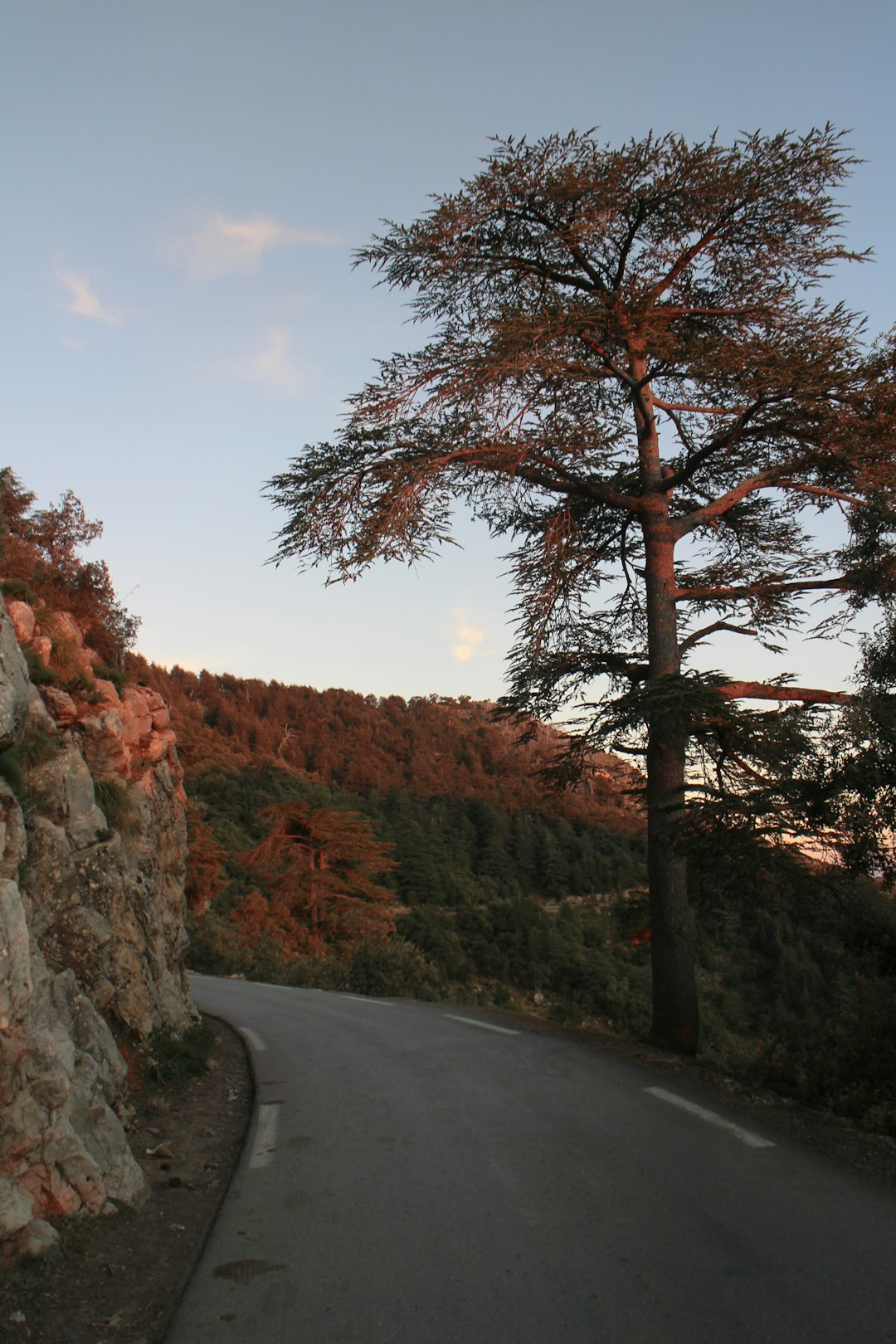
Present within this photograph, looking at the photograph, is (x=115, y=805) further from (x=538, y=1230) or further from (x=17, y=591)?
(x=538, y=1230)

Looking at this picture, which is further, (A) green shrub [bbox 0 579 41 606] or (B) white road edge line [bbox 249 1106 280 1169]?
(A) green shrub [bbox 0 579 41 606]

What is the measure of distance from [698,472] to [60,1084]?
10.9 metres

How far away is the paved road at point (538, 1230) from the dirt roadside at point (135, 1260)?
193 millimetres

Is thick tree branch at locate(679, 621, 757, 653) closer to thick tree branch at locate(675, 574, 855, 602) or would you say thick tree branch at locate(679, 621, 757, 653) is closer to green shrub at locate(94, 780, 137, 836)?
thick tree branch at locate(675, 574, 855, 602)

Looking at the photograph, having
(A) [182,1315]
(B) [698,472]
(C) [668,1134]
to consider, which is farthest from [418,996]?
(A) [182,1315]

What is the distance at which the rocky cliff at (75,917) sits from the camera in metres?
4.98

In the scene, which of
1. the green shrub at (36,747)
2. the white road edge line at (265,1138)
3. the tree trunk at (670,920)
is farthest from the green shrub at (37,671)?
the tree trunk at (670,920)

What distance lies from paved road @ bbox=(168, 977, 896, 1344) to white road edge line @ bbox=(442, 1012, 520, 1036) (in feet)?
12.9

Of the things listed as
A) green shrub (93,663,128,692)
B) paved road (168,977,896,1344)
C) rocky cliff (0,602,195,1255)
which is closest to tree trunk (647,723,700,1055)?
paved road (168,977,896,1344)

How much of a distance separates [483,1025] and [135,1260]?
8.86 meters

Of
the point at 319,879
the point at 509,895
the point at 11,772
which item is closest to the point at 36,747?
the point at 11,772

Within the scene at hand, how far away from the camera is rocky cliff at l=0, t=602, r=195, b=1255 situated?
4.98 metres

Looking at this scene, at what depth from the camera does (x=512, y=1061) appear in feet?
30.9

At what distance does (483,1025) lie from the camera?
13.0 metres
